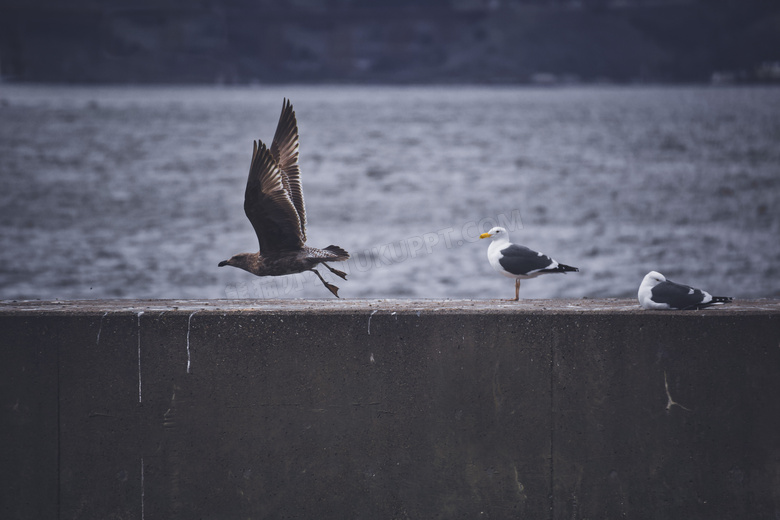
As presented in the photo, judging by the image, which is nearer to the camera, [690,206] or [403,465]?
[403,465]

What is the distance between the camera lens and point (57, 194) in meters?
44.1

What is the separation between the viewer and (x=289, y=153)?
247 inches

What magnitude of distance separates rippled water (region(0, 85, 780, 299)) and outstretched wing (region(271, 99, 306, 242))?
3.92 m

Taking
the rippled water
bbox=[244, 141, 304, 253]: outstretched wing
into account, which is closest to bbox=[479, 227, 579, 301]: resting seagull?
bbox=[244, 141, 304, 253]: outstretched wing

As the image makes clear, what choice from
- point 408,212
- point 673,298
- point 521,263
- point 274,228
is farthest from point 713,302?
point 408,212

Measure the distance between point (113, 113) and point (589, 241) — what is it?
119 meters

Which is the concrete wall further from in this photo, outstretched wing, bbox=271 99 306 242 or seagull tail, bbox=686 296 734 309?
outstretched wing, bbox=271 99 306 242

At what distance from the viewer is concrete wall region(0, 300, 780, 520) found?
15.6 ft

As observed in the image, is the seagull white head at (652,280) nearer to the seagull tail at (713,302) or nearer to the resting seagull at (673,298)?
the resting seagull at (673,298)

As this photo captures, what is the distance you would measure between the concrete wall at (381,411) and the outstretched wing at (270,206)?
Answer: 1062 millimetres

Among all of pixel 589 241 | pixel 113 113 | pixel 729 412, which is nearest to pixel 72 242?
pixel 589 241

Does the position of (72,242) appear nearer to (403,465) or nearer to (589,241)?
(589,241)

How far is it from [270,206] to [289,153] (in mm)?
602

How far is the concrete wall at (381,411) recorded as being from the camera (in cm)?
477
